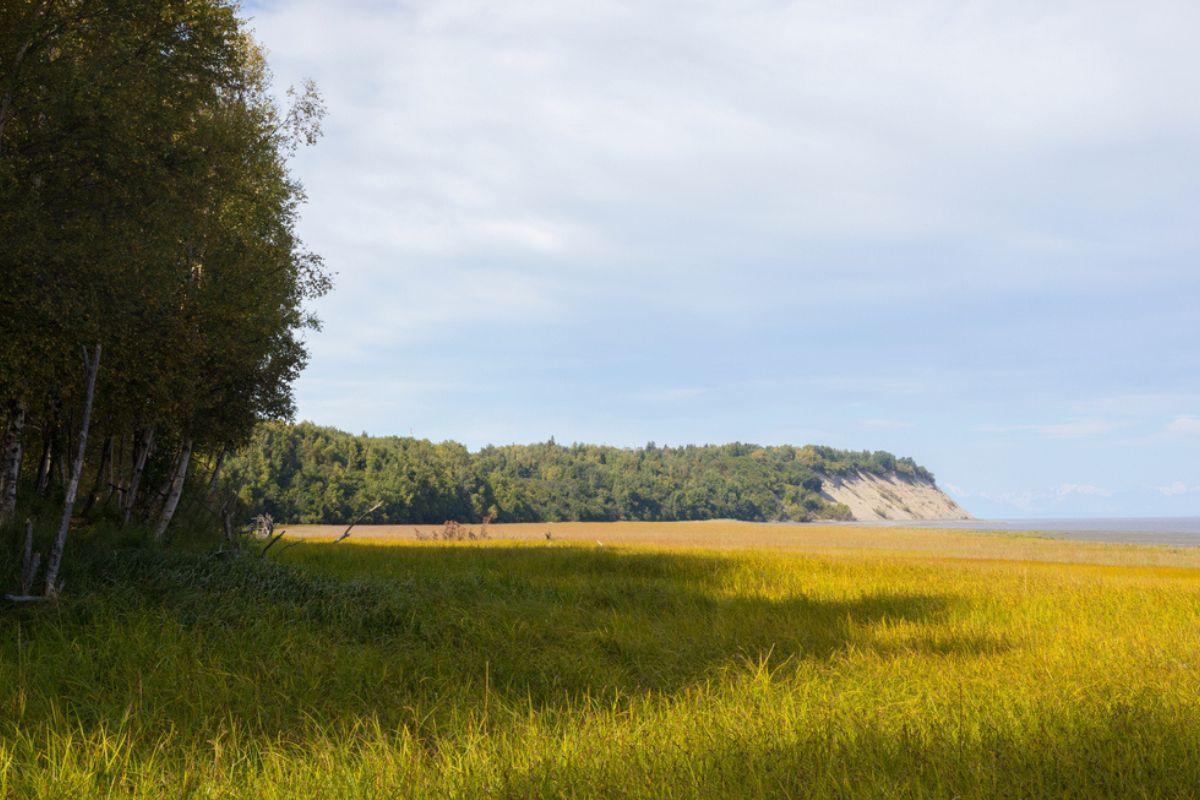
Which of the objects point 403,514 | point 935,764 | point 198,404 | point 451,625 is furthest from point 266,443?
point 935,764

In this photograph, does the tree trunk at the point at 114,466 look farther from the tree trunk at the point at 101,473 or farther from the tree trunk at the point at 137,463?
the tree trunk at the point at 137,463

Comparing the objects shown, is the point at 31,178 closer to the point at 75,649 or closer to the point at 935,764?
the point at 75,649

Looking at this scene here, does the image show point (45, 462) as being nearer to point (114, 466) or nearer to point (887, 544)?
point (114, 466)

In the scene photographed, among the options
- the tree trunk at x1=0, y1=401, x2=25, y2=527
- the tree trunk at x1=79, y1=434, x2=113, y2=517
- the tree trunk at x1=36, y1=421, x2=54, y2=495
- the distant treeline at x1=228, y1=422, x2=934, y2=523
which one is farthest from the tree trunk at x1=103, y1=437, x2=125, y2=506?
the distant treeline at x1=228, y1=422, x2=934, y2=523

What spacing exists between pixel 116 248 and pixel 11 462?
14.3 ft

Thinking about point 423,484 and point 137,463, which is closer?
point 137,463

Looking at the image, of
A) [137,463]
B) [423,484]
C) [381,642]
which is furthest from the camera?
[423,484]

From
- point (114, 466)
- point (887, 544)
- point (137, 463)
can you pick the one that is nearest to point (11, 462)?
point (137, 463)

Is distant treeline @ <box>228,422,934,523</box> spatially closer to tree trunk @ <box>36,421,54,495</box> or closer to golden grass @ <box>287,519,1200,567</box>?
golden grass @ <box>287,519,1200,567</box>

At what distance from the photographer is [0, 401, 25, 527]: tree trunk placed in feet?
45.4

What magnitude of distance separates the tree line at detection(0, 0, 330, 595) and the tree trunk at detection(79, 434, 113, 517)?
5.4 inches

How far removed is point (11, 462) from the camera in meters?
14.2

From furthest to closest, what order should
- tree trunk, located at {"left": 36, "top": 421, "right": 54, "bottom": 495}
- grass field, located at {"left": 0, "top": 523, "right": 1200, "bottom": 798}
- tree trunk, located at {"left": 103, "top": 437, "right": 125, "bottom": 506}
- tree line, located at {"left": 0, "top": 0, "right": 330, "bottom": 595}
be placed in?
1. tree trunk, located at {"left": 103, "top": 437, "right": 125, "bottom": 506}
2. tree trunk, located at {"left": 36, "top": 421, "right": 54, "bottom": 495}
3. tree line, located at {"left": 0, "top": 0, "right": 330, "bottom": 595}
4. grass field, located at {"left": 0, "top": 523, "right": 1200, "bottom": 798}

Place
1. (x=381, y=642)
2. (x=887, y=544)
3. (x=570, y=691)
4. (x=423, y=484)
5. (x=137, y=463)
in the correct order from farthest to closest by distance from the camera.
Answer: (x=423, y=484) < (x=887, y=544) < (x=137, y=463) < (x=381, y=642) < (x=570, y=691)
